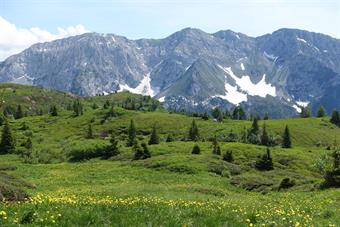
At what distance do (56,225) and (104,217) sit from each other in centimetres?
231

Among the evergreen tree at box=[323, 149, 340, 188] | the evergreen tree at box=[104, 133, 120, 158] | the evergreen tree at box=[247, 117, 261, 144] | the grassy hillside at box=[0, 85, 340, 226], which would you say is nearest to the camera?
the grassy hillside at box=[0, 85, 340, 226]

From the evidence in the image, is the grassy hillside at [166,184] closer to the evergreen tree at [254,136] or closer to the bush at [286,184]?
the bush at [286,184]

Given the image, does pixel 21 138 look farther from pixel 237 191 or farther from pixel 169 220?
pixel 169 220

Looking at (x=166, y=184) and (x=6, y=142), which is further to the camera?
(x=6, y=142)

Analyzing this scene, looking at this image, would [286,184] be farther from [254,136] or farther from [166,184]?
[254,136]

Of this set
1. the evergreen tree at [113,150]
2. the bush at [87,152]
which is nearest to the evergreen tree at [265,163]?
the evergreen tree at [113,150]

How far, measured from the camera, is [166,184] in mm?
56344

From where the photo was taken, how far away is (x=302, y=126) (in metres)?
198

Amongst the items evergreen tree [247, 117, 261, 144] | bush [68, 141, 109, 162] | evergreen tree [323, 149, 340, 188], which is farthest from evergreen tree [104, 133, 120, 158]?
evergreen tree [323, 149, 340, 188]

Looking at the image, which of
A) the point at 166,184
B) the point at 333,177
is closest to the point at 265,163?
the point at 166,184

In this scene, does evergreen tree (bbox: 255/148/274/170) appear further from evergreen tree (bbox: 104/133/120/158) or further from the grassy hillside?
evergreen tree (bbox: 104/133/120/158)

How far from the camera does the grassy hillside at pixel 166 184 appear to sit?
1881cm

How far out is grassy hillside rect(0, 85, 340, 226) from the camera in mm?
18812

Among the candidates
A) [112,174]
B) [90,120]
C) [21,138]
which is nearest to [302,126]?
[90,120]
